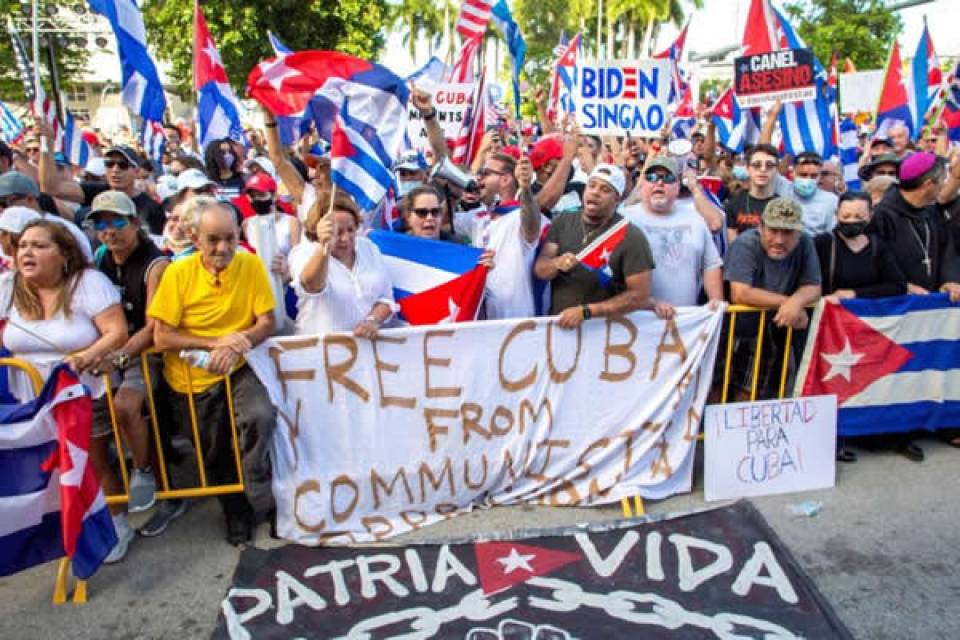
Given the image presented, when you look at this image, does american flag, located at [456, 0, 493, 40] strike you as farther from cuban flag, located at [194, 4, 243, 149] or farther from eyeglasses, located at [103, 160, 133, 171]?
eyeglasses, located at [103, 160, 133, 171]

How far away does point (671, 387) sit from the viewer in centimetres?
444

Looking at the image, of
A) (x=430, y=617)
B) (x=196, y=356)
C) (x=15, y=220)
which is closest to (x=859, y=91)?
(x=196, y=356)

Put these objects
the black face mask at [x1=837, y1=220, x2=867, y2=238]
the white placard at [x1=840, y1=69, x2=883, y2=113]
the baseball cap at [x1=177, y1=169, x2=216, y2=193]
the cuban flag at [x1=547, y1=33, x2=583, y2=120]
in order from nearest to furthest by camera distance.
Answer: the black face mask at [x1=837, y1=220, x2=867, y2=238] < the baseball cap at [x1=177, y1=169, x2=216, y2=193] < the cuban flag at [x1=547, y1=33, x2=583, y2=120] < the white placard at [x1=840, y1=69, x2=883, y2=113]

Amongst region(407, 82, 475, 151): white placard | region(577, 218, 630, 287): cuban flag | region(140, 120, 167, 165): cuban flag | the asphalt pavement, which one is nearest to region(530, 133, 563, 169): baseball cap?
region(577, 218, 630, 287): cuban flag

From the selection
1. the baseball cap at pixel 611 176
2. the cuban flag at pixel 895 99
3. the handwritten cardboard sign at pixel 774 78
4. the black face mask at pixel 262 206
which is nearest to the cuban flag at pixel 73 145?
the black face mask at pixel 262 206

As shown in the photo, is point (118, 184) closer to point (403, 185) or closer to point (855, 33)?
point (403, 185)

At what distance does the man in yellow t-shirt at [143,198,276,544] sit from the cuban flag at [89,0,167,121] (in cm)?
330

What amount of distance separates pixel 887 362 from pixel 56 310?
5.08 meters

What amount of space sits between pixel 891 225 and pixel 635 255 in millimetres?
2379

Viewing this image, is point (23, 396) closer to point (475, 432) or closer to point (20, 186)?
point (20, 186)

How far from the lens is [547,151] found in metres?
5.54

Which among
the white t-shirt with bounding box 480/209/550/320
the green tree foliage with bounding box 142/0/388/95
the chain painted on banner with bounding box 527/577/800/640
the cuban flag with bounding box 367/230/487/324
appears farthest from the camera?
the green tree foliage with bounding box 142/0/388/95

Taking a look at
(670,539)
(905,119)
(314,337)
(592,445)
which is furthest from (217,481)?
(905,119)

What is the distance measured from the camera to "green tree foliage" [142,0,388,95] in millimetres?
20297
